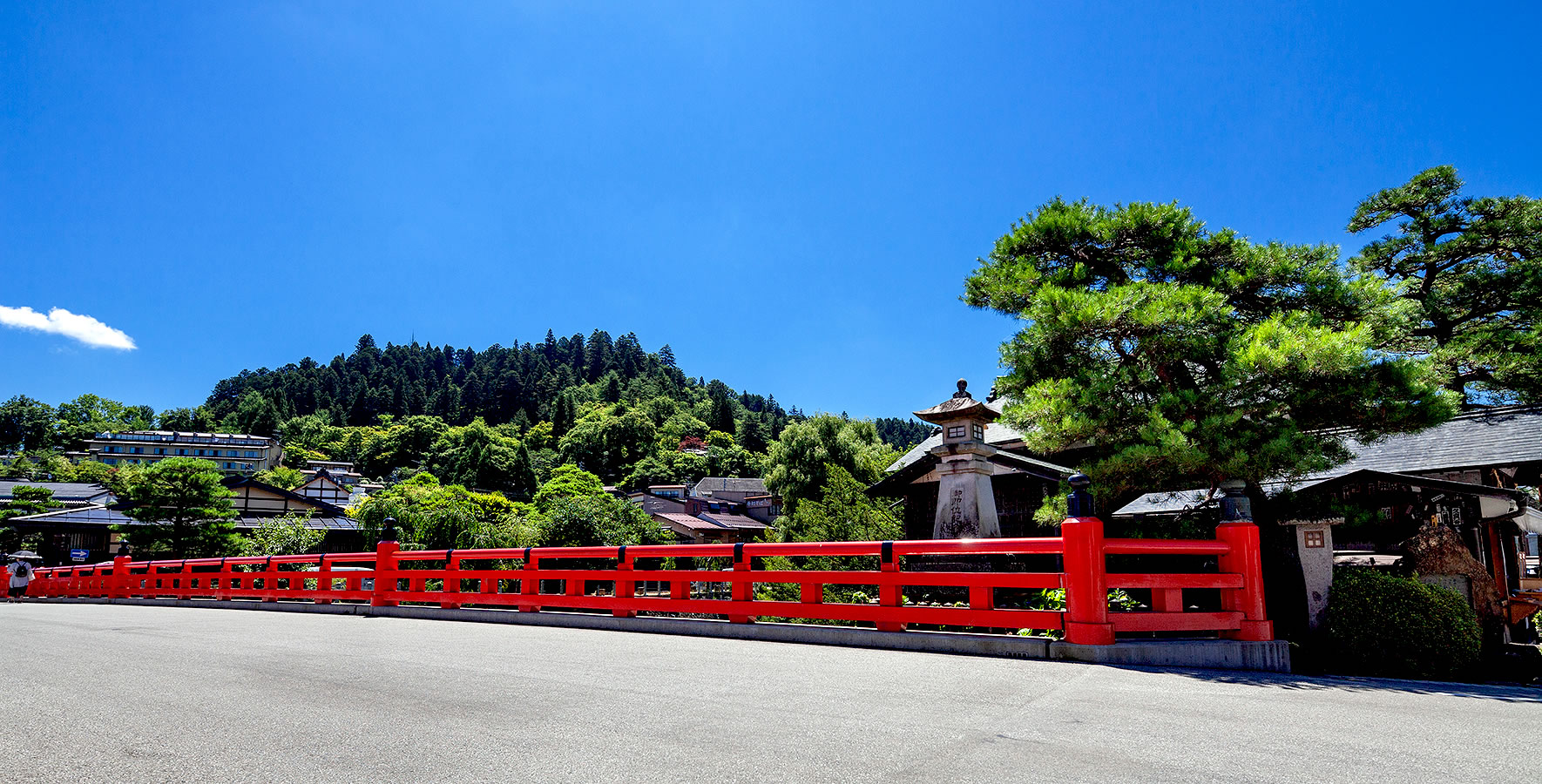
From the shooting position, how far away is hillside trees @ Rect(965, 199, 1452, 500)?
355 inches

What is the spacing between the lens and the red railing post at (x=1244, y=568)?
23.3ft

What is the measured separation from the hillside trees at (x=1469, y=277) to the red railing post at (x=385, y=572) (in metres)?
19.0

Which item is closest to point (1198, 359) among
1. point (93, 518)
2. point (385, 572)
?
point (385, 572)

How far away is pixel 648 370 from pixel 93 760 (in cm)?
14767

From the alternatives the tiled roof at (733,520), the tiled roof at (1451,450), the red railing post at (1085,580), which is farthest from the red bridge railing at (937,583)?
the tiled roof at (733,520)

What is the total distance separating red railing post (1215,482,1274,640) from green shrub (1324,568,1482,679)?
191 cm

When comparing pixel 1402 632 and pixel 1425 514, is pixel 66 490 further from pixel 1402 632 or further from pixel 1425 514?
pixel 1425 514

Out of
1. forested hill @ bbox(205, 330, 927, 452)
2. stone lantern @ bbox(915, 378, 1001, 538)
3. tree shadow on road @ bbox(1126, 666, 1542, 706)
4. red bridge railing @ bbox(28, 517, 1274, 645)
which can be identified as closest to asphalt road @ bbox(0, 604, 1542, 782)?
tree shadow on road @ bbox(1126, 666, 1542, 706)

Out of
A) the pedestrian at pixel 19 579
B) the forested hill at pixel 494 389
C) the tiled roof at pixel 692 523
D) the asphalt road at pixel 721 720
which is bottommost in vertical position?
the pedestrian at pixel 19 579

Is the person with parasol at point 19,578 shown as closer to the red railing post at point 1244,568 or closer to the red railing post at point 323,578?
the red railing post at point 323,578

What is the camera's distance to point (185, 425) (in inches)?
5413

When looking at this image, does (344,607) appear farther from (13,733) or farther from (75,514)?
(75,514)

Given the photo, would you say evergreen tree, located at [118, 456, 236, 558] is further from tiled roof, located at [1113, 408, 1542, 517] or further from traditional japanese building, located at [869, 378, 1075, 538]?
tiled roof, located at [1113, 408, 1542, 517]

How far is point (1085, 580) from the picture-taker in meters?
6.70
